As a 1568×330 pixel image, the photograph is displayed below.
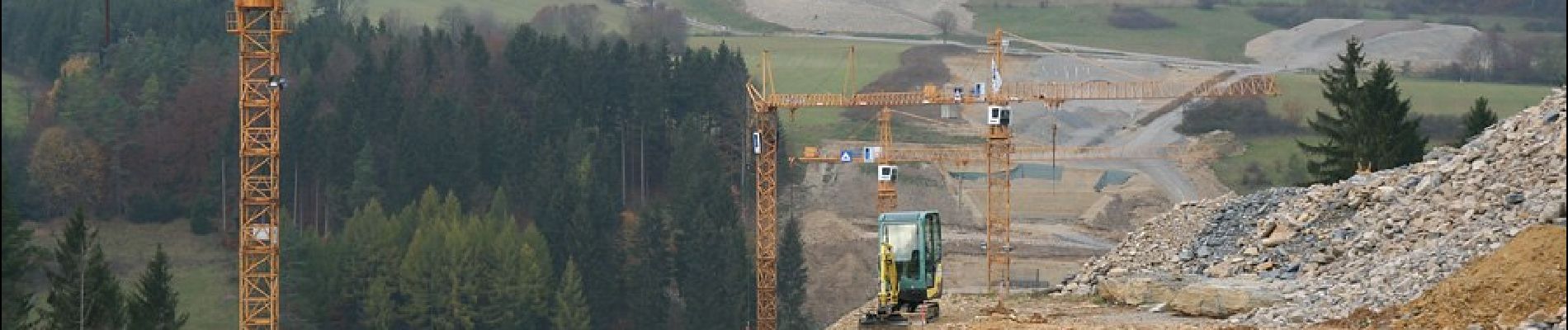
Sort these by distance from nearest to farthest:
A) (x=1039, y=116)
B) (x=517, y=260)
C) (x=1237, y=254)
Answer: (x=1237, y=254), (x=517, y=260), (x=1039, y=116)

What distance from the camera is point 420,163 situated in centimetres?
16650

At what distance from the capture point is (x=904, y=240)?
228ft

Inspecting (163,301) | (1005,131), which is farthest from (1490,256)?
(1005,131)

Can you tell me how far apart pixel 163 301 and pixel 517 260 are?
4577 cm

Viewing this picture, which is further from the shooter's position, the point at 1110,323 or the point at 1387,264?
the point at 1110,323

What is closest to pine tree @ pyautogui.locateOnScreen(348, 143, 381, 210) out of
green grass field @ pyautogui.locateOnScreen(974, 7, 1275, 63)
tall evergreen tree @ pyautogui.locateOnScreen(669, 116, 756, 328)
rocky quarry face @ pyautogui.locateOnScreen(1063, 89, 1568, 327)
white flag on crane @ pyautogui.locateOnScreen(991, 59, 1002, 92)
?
tall evergreen tree @ pyautogui.locateOnScreen(669, 116, 756, 328)

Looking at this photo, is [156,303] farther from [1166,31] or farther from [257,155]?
[1166,31]

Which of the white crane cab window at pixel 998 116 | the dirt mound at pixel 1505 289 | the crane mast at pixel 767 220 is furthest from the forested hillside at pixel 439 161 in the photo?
the dirt mound at pixel 1505 289

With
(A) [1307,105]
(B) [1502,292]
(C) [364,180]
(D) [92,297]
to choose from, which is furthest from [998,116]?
(B) [1502,292]

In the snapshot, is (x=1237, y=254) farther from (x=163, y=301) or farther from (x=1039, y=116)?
(x=1039, y=116)

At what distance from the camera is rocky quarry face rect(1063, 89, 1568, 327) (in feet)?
179

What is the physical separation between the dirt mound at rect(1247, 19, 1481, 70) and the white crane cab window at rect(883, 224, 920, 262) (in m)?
90.3

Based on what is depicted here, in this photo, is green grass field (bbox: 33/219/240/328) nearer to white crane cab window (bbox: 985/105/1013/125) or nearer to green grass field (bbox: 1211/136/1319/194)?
white crane cab window (bbox: 985/105/1013/125)

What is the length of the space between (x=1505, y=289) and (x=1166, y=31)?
145 metres
